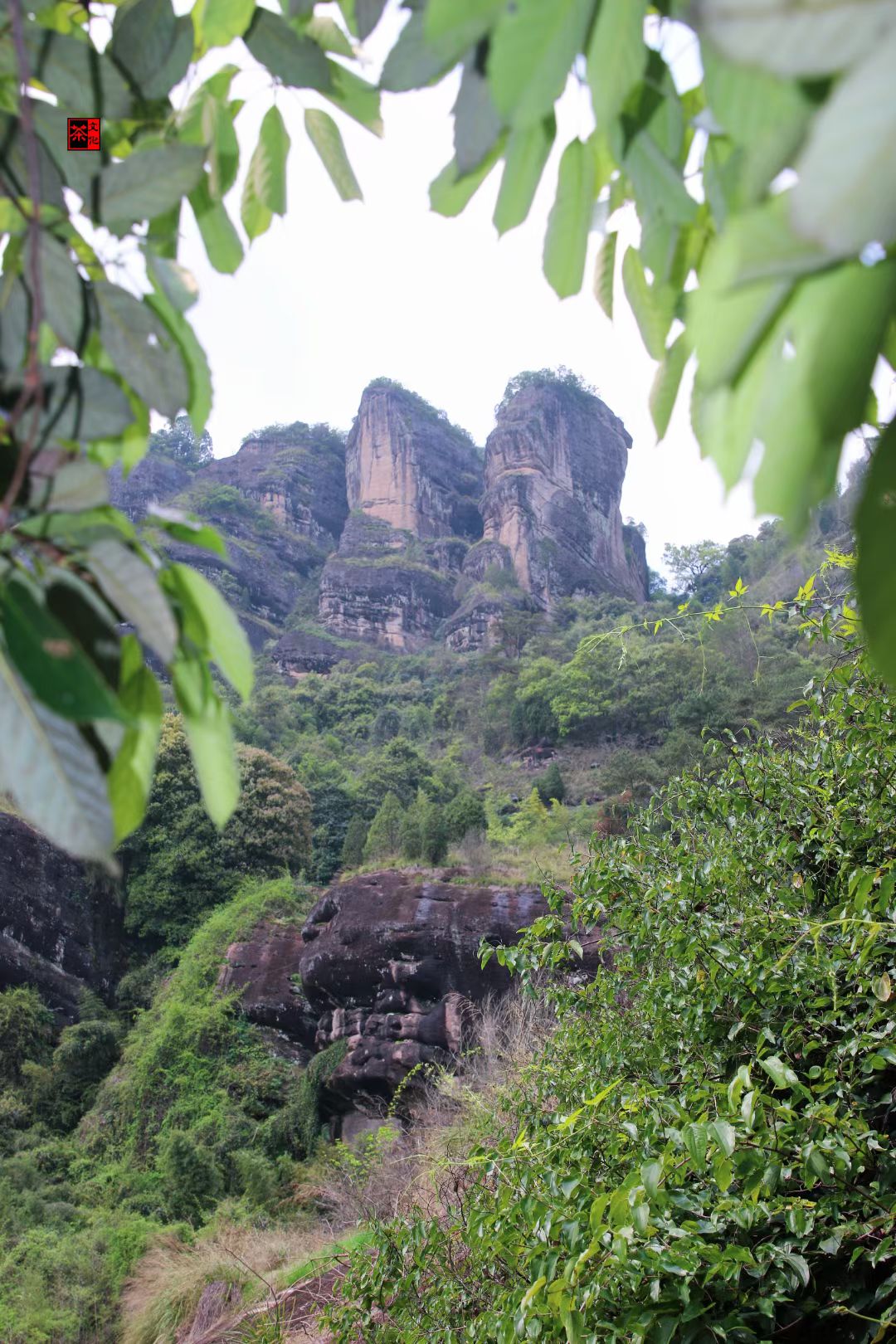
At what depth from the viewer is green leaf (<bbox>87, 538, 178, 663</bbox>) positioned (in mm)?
378

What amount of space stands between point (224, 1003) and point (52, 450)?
13253mm

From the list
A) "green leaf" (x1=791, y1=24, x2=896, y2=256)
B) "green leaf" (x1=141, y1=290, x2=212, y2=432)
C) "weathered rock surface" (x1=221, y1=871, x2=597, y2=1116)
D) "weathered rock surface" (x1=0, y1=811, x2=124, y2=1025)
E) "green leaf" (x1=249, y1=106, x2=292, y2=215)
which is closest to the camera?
"green leaf" (x1=791, y1=24, x2=896, y2=256)

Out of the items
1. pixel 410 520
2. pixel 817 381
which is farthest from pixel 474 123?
pixel 410 520

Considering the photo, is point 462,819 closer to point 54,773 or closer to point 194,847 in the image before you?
point 194,847

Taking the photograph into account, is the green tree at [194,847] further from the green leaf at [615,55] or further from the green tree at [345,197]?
the green leaf at [615,55]

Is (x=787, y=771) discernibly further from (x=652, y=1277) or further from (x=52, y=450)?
(x=52, y=450)

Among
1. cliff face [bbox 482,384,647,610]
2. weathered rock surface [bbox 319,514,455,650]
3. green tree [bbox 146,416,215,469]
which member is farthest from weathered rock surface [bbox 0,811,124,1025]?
green tree [bbox 146,416,215,469]

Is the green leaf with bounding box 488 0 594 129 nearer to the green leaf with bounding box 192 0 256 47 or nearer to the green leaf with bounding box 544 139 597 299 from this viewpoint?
the green leaf with bounding box 544 139 597 299

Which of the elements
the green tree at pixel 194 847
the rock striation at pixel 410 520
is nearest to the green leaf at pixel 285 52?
the green tree at pixel 194 847

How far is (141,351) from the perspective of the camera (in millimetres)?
485

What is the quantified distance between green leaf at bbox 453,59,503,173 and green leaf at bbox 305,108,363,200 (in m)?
0.27

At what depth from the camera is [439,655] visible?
95.6 feet

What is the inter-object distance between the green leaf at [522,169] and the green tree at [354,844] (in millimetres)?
14816

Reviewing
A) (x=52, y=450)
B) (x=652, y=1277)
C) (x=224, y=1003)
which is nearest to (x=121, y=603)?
(x=52, y=450)
